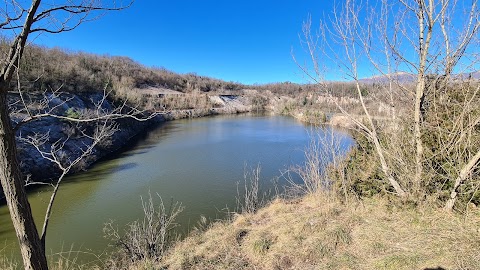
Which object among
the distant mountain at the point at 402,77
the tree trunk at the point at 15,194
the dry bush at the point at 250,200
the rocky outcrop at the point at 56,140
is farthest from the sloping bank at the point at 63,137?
the distant mountain at the point at 402,77

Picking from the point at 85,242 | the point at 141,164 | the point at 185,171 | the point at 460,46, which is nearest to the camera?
the point at 460,46

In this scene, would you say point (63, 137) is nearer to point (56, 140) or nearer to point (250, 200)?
point (56, 140)

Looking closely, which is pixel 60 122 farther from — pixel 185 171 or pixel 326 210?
pixel 326 210

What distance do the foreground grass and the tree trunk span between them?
5.89 feet

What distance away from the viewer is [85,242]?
21.6ft

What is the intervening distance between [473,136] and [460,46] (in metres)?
1.23

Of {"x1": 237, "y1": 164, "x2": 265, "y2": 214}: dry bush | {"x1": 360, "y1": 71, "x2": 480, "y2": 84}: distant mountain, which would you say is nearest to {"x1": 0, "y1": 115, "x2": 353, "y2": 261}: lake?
{"x1": 237, "y1": 164, "x2": 265, "y2": 214}: dry bush

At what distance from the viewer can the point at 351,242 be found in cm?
392

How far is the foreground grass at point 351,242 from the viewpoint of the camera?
10.4ft

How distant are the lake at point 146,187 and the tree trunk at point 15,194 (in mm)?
4036

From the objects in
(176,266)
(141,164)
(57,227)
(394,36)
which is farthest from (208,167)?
(394,36)

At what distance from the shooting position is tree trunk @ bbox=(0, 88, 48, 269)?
2.23 m

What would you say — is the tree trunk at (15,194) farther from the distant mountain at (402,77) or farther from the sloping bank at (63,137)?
the distant mountain at (402,77)

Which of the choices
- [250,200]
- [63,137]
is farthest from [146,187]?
[63,137]
